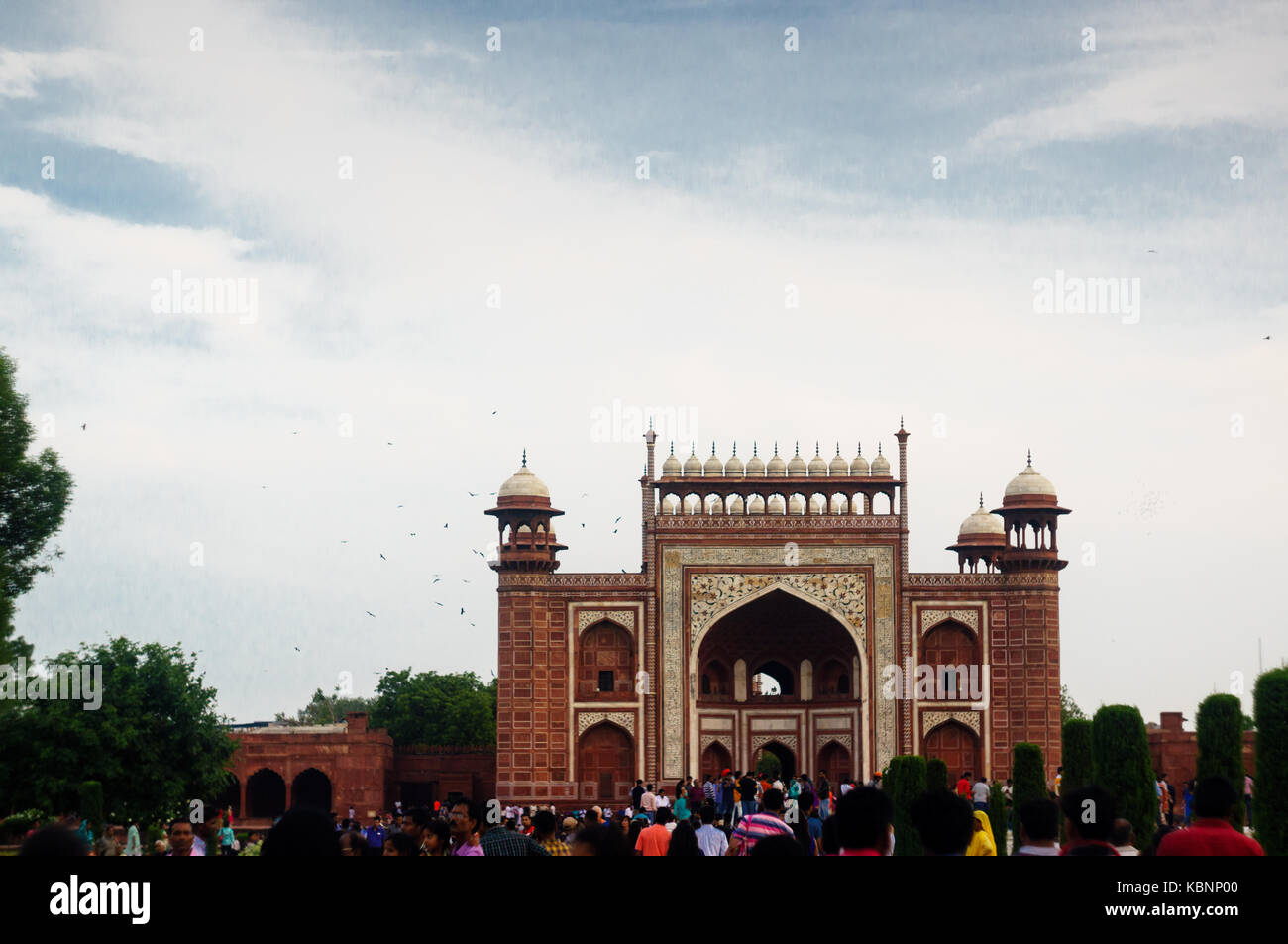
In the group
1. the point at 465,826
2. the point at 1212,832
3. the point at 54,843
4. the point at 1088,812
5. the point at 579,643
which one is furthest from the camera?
the point at 579,643

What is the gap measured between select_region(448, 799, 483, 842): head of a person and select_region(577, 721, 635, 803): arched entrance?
25.6 metres

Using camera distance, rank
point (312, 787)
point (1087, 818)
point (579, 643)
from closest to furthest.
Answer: point (1087, 818) < point (579, 643) < point (312, 787)

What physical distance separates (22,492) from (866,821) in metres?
21.9

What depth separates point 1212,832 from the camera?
6.24 m

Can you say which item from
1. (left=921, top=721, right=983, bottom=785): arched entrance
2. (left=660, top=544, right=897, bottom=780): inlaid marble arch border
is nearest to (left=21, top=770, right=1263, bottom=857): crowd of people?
(left=660, top=544, right=897, bottom=780): inlaid marble arch border

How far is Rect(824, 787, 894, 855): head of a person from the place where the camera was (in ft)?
19.8

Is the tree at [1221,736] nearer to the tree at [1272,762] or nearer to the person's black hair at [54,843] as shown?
the tree at [1272,762]

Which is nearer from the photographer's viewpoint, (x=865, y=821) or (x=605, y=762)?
(x=865, y=821)

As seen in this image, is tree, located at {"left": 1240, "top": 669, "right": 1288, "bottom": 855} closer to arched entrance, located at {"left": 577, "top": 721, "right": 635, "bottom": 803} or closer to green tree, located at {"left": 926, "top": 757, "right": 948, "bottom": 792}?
green tree, located at {"left": 926, "top": 757, "right": 948, "bottom": 792}

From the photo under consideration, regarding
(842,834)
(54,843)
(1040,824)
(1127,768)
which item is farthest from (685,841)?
(1127,768)

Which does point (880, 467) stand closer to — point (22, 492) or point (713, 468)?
point (713, 468)
